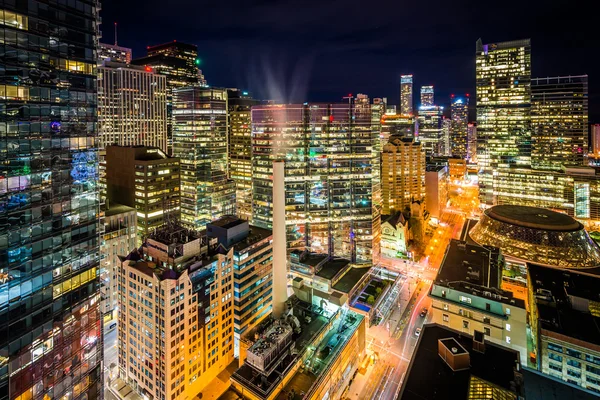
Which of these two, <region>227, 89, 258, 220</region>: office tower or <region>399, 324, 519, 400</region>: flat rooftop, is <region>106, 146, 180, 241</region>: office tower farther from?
<region>399, 324, 519, 400</region>: flat rooftop

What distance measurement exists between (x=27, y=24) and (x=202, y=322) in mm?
51215

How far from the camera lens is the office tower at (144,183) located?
120 meters

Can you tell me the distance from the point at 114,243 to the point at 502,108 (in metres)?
207

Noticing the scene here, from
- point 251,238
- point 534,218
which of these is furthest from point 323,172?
point 534,218

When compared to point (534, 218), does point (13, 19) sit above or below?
above

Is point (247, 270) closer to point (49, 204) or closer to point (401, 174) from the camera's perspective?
point (49, 204)

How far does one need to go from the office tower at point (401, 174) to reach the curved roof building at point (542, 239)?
4846 cm

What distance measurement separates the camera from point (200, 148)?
504ft

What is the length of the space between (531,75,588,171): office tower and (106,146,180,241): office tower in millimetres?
194672

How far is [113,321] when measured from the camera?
89.6 metres

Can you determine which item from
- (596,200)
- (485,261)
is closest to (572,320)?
(485,261)

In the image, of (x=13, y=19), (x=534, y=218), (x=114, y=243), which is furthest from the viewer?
(x=534, y=218)

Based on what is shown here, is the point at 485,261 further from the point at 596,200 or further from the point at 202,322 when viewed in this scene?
the point at 596,200

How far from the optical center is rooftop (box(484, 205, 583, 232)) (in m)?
104
